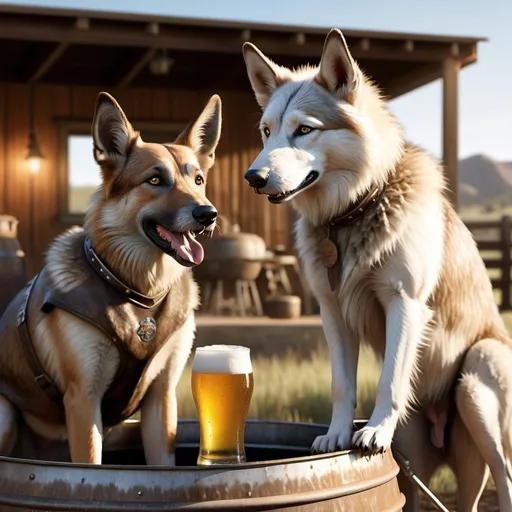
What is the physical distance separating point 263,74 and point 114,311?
0.92 meters

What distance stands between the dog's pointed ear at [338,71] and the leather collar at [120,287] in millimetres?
870

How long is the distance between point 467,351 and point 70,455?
1.41 metres

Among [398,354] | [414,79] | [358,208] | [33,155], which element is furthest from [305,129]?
[414,79]

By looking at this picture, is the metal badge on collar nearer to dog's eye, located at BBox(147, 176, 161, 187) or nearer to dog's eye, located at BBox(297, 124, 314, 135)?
dog's eye, located at BBox(147, 176, 161, 187)

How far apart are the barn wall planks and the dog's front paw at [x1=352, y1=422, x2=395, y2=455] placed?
926 cm

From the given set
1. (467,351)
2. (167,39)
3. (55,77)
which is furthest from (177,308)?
(55,77)

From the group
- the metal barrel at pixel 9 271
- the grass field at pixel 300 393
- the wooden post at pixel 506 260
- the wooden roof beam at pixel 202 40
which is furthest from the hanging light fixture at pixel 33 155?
the wooden post at pixel 506 260

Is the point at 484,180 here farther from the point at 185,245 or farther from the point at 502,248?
the point at 185,245

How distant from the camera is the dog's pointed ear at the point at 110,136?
276 cm

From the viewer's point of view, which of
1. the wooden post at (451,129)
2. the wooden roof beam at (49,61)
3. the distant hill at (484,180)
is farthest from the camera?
the distant hill at (484,180)

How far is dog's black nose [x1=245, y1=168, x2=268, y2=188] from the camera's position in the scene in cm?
252

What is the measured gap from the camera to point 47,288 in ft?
9.07

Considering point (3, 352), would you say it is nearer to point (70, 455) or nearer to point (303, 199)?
point (70, 455)

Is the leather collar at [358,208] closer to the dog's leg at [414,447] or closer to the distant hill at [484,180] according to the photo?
the dog's leg at [414,447]
